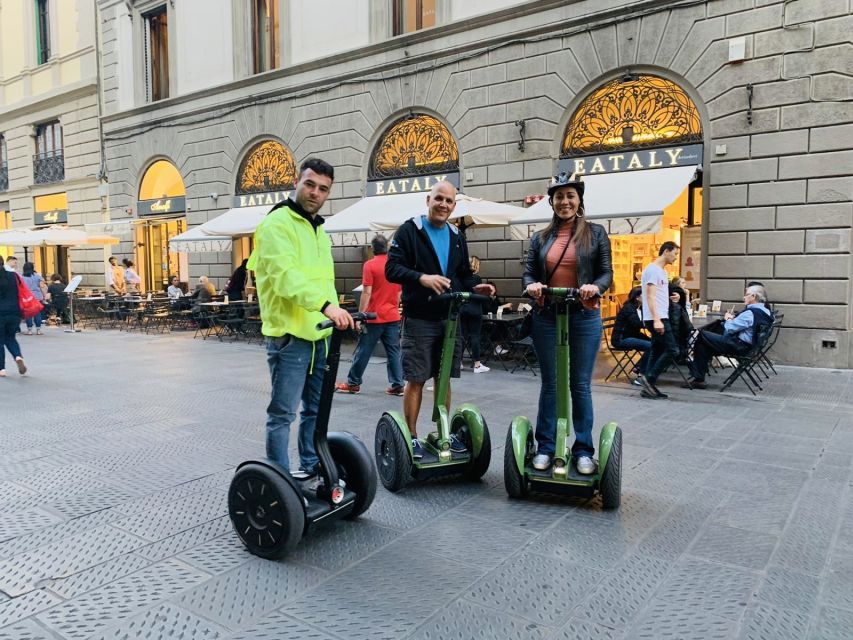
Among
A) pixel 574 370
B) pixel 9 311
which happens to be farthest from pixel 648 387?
pixel 9 311

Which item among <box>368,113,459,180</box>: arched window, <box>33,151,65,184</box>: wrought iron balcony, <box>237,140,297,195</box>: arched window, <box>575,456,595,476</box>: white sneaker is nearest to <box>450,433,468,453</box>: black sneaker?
→ <box>575,456,595,476</box>: white sneaker

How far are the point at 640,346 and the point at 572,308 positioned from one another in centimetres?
448

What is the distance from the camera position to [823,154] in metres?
9.70

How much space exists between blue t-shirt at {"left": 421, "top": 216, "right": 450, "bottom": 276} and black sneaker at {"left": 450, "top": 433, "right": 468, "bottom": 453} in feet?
3.61

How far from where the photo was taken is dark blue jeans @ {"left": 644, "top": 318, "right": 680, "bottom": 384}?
7.72 metres

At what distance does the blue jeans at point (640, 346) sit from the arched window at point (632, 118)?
4.49 meters

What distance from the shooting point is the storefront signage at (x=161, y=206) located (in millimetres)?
19219

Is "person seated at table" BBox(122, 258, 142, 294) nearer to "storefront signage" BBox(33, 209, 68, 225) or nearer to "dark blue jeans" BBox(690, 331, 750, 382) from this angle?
"storefront signage" BBox(33, 209, 68, 225)

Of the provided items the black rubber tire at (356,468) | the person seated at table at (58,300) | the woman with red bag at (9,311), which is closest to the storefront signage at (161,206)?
the person seated at table at (58,300)

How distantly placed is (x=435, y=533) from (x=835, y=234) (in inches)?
343

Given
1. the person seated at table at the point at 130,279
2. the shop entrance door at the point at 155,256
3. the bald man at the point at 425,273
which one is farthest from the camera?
the shop entrance door at the point at 155,256

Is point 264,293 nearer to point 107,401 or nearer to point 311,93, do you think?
point 107,401

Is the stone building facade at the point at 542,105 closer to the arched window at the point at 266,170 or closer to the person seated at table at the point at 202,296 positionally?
the arched window at the point at 266,170

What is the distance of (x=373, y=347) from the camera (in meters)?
8.00
